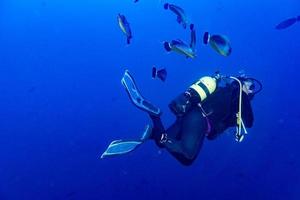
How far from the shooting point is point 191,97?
3705 mm

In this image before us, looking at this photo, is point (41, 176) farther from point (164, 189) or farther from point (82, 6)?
point (82, 6)

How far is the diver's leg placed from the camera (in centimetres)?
375

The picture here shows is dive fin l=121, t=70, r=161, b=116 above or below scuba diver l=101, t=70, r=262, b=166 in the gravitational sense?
above

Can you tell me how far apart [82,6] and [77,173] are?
4.09m

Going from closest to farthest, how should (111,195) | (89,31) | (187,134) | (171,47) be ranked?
1. (187,134)
2. (171,47)
3. (111,195)
4. (89,31)

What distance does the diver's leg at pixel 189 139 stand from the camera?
12.3 ft

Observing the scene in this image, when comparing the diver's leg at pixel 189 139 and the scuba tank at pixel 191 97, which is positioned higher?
the scuba tank at pixel 191 97

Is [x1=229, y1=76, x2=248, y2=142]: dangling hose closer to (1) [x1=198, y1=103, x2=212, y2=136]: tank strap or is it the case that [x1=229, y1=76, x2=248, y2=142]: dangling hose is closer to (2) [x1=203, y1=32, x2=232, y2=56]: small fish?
(1) [x1=198, y1=103, x2=212, y2=136]: tank strap

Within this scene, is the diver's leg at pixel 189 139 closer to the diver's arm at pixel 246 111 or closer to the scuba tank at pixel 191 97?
the scuba tank at pixel 191 97

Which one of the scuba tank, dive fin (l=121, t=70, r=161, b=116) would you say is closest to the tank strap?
the scuba tank

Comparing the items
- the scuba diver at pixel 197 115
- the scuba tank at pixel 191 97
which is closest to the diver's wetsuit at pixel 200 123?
the scuba diver at pixel 197 115

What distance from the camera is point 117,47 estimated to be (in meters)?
10.8

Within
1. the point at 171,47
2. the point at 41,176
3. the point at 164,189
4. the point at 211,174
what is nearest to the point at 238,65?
the point at 211,174

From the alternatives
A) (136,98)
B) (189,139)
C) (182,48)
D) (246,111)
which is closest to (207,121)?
(189,139)
